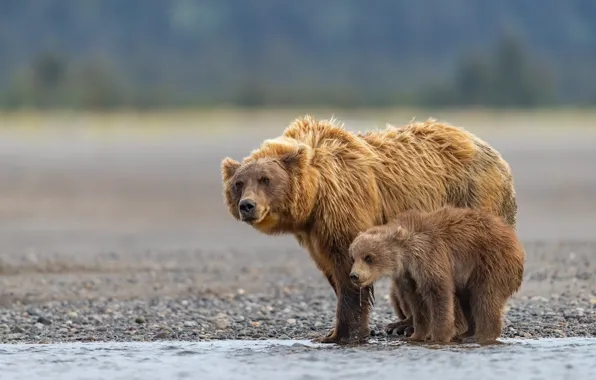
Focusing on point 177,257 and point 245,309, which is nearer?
point 245,309

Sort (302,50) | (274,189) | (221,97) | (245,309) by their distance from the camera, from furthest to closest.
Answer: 1. (302,50)
2. (221,97)
3. (245,309)
4. (274,189)

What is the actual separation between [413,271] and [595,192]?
1255 cm

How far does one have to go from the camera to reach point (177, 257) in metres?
14.7

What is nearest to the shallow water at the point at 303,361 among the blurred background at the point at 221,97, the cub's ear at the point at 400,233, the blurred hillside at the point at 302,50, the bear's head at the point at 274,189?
the cub's ear at the point at 400,233

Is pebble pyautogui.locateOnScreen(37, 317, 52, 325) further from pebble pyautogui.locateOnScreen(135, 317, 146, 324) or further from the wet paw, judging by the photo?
the wet paw

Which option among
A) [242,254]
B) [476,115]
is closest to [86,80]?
[476,115]

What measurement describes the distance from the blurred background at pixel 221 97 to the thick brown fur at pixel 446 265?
590 cm

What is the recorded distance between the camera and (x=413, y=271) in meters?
8.26

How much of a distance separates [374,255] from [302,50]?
295 feet

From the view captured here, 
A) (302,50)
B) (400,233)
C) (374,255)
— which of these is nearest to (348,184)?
(400,233)

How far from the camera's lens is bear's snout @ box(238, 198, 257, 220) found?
806 cm

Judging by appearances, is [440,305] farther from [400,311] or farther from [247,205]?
[247,205]

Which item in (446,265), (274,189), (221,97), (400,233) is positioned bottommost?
(446,265)

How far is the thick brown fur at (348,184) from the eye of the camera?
827 centimetres
